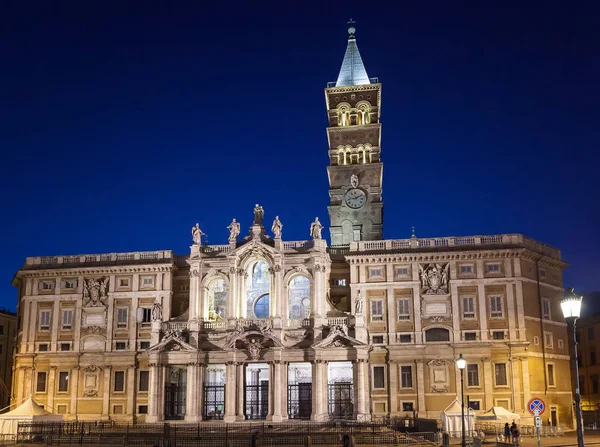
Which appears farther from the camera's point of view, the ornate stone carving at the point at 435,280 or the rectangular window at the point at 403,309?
the rectangular window at the point at 403,309

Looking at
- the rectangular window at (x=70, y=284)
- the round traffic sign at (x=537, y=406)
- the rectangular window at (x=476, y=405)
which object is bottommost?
the rectangular window at (x=476, y=405)

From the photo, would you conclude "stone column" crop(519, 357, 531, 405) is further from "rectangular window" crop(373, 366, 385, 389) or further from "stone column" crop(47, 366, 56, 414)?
"stone column" crop(47, 366, 56, 414)

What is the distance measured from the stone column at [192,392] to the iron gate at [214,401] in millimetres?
1318

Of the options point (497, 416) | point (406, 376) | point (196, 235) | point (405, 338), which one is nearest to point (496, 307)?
point (405, 338)

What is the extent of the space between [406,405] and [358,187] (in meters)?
28.7

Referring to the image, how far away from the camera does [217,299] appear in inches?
2908

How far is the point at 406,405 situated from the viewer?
2685 inches

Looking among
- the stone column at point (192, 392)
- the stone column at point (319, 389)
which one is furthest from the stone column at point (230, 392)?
the stone column at point (319, 389)

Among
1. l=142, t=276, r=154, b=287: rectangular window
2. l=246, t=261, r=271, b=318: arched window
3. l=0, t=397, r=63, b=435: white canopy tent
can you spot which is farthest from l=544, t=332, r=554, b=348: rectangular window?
l=0, t=397, r=63, b=435: white canopy tent

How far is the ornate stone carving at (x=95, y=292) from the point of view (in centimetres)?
7549

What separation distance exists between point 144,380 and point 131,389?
1.54 m

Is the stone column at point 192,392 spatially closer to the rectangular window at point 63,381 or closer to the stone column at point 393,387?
the rectangular window at point 63,381

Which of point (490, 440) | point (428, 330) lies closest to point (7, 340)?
point (428, 330)

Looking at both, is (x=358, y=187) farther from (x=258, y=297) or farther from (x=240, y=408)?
(x=240, y=408)
